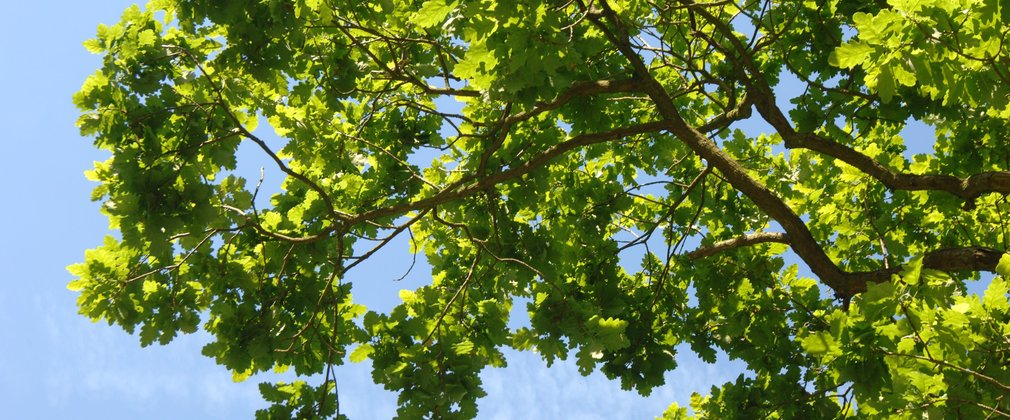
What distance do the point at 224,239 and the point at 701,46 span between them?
5185 mm

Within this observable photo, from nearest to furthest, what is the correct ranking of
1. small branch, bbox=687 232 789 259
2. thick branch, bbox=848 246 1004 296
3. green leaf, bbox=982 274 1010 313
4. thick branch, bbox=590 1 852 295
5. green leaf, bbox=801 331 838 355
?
green leaf, bbox=982 274 1010 313, green leaf, bbox=801 331 838 355, thick branch, bbox=848 246 1004 296, thick branch, bbox=590 1 852 295, small branch, bbox=687 232 789 259

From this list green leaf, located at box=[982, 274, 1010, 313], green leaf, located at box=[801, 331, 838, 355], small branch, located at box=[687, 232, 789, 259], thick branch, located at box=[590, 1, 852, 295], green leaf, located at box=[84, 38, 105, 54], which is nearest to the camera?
green leaf, located at box=[982, 274, 1010, 313]

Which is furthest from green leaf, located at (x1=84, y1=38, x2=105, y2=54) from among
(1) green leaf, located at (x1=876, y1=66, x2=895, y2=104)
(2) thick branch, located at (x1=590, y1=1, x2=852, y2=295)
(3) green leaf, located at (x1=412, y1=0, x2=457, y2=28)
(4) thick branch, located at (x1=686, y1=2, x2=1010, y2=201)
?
(1) green leaf, located at (x1=876, y1=66, x2=895, y2=104)

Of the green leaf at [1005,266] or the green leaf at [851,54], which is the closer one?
the green leaf at [851,54]

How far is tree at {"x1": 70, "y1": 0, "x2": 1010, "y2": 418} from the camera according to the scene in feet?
15.2

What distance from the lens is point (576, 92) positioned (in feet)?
21.0

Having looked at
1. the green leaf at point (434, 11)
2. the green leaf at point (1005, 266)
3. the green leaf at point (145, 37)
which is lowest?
the green leaf at point (1005, 266)

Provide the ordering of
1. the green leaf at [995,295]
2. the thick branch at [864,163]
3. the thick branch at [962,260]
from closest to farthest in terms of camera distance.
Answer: the green leaf at [995,295]
the thick branch at [864,163]
the thick branch at [962,260]

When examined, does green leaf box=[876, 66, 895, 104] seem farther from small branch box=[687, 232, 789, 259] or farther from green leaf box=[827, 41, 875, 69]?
small branch box=[687, 232, 789, 259]

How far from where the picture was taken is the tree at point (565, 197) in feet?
15.2

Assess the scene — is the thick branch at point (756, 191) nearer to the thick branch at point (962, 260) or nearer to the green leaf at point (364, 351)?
the thick branch at point (962, 260)

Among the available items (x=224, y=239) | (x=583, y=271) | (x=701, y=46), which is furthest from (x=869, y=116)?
(x=224, y=239)

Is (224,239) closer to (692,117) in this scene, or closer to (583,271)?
(583,271)

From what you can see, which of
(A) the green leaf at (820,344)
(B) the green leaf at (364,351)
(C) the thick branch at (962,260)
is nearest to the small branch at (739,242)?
(C) the thick branch at (962,260)
